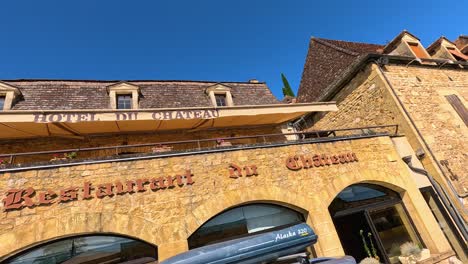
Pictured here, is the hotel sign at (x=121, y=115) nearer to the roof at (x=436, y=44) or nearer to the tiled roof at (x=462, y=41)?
the roof at (x=436, y=44)

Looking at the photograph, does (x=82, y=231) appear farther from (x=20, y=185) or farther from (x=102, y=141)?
(x=102, y=141)

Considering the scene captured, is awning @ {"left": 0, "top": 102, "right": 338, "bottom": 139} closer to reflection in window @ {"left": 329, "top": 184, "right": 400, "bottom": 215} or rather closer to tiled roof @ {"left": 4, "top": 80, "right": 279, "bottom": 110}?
tiled roof @ {"left": 4, "top": 80, "right": 279, "bottom": 110}

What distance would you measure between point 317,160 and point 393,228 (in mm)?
3501

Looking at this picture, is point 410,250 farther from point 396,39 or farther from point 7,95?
point 7,95

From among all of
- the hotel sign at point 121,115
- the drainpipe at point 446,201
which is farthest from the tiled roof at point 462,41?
the hotel sign at point 121,115

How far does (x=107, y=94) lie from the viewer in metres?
9.76

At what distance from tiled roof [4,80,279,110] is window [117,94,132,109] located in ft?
1.34

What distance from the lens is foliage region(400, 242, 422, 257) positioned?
672 centimetres

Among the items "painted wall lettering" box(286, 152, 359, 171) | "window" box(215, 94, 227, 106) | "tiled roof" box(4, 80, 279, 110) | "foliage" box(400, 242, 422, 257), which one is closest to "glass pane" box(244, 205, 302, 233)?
"painted wall lettering" box(286, 152, 359, 171)

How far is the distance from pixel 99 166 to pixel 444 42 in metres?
16.2

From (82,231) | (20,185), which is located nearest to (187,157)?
(82,231)

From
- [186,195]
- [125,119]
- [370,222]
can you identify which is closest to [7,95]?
[125,119]

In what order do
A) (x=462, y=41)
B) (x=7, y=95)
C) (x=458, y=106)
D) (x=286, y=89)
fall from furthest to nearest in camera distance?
(x=286, y=89), (x=462, y=41), (x=458, y=106), (x=7, y=95)

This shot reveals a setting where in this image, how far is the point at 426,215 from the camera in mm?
7035
